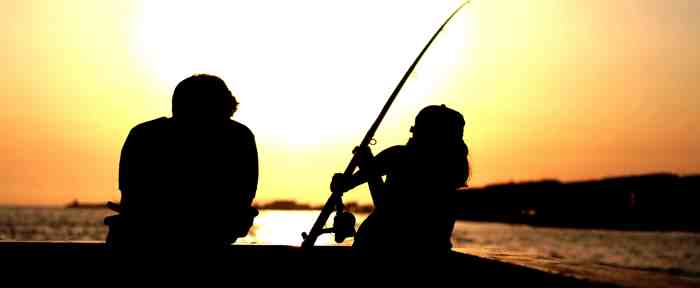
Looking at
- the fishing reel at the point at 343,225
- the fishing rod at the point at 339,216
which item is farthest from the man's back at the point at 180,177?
the fishing reel at the point at 343,225

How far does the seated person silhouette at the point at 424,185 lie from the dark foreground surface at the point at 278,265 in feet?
0.34

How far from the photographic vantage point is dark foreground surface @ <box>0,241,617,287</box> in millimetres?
3930

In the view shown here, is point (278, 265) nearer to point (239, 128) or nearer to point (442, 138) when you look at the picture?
point (442, 138)

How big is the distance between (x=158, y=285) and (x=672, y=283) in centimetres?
218

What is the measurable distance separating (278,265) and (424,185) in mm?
1623

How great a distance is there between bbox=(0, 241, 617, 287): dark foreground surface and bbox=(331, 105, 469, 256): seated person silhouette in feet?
0.34

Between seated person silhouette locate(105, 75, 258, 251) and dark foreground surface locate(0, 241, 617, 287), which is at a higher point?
seated person silhouette locate(105, 75, 258, 251)

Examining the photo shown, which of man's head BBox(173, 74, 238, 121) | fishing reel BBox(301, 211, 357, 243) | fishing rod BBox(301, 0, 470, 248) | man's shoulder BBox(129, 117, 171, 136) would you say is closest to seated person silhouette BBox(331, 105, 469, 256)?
fishing rod BBox(301, 0, 470, 248)

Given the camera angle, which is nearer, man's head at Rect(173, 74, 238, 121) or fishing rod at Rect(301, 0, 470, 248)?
man's head at Rect(173, 74, 238, 121)

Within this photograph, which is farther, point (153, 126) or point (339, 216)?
point (339, 216)

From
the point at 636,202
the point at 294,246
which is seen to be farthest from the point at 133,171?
the point at 636,202

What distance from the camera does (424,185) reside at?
502cm

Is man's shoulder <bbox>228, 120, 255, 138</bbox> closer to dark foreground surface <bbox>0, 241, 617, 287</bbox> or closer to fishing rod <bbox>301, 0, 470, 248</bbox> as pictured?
dark foreground surface <bbox>0, 241, 617, 287</bbox>

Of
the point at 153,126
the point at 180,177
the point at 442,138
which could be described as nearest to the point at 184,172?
the point at 180,177
